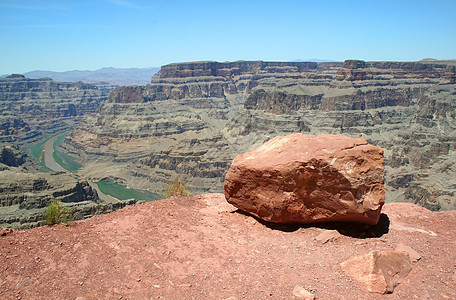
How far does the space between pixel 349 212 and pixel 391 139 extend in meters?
79.3

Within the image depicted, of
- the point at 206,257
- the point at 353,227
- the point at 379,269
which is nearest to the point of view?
the point at 379,269

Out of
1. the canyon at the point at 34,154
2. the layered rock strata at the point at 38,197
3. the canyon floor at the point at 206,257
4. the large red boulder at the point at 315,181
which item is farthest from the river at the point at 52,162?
the large red boulder at the point at 315,181

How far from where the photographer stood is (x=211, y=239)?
11.1m

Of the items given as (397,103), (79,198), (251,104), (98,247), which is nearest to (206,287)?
(98,247)

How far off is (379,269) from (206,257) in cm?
468

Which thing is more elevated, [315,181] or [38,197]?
[315,181]

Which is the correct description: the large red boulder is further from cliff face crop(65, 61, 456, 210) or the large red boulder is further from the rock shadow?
cliff face crop(65, 61, 456, 210)

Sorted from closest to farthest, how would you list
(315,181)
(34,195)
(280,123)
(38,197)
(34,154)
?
1. (315,181)
2. (38,197)
3. (34,195)
4. (280,123)
5. (34,154)

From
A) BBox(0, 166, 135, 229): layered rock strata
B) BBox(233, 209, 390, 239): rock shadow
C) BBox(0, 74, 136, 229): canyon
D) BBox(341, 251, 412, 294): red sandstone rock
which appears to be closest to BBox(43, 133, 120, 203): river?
BBox(0, 74, 136, 229): canyon

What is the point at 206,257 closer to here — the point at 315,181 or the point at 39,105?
the point at 315,181

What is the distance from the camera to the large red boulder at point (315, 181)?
11.0 m

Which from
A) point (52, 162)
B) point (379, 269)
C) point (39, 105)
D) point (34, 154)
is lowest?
point (52, 162)

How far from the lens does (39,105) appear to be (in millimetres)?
173125

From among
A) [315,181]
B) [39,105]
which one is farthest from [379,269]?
[39,105]
